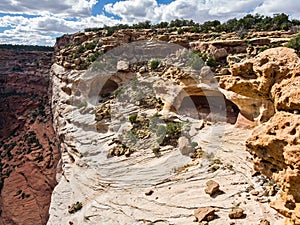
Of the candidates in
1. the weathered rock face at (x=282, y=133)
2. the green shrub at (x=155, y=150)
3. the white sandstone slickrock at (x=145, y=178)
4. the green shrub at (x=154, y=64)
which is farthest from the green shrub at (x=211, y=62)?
the weathered rock face at (x=282, y=133)

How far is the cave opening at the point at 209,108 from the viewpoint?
2064cm

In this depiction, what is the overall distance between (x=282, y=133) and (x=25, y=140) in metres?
43.1

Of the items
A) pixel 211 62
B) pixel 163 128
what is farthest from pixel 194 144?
pixel 211 62

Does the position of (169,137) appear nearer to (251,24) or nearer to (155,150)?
(155,150)

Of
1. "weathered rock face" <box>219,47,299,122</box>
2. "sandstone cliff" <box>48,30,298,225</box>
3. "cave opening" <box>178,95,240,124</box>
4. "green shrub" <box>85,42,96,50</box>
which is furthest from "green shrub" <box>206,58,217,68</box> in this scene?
"green shrub" <box>85,42,96,50</box>

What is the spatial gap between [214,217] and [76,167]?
38.1 feet

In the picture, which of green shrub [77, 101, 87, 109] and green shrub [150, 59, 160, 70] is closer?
green shrub [77, 101, 87, 109]

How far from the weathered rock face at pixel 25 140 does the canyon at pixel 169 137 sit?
242 millimetres

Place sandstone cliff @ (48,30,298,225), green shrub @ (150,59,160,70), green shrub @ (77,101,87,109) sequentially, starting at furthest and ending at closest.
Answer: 1. green shrub @ (150,59,160,70)
2. green shrub @ (77,101,87,109)
3. sandstone cliff @ (48,30,298,225)

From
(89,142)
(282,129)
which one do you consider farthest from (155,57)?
(282,129)

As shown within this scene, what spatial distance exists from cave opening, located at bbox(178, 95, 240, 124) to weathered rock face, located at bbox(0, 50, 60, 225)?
20.2 metres

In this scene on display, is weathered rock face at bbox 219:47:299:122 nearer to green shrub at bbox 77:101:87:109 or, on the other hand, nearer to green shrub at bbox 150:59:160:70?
green shrub at bbox 150:59:160:70

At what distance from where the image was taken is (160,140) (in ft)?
63.4

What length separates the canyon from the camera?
8852mm
